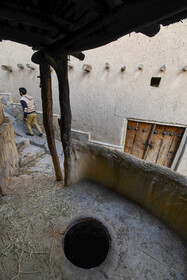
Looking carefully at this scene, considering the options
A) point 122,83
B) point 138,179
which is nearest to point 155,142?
point 122,83

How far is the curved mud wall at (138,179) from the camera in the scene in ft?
4.79

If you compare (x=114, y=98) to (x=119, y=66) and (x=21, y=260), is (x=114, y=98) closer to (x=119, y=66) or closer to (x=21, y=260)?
(x=119, y=66)

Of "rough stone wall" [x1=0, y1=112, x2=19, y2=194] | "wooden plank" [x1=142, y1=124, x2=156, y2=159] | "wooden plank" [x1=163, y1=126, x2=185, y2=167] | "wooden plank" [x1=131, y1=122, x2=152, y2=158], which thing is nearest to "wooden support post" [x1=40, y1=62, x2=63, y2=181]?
"rough stone wall" [x1=0, y1=112, x2=19, y2=194]

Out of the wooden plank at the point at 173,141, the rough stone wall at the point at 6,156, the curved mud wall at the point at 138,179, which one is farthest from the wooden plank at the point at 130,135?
the rough stone wall at the point at 6,156

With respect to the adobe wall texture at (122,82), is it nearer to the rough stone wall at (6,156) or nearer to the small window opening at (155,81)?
the small window opening at (155,81)

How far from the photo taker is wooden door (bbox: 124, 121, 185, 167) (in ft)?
11.7

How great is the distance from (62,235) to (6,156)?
1.71 metres

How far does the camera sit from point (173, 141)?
364cm

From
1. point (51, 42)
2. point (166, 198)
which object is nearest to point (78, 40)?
point (51, 42)

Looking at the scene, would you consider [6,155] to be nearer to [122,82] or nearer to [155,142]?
[122,82]

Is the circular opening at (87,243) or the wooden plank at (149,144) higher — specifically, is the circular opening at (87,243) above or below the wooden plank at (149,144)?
below

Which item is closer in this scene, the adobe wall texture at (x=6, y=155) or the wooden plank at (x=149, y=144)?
the adobe wall texture at (x=6, y=155)

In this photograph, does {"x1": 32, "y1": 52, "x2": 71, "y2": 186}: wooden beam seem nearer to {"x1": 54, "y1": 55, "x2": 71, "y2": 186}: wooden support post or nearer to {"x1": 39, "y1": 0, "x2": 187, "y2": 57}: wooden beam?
{"x1": 54, "y1": 55, "x2": 71, "y2": 186}: wooden support post

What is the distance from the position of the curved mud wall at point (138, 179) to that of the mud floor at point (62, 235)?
0.13 m
